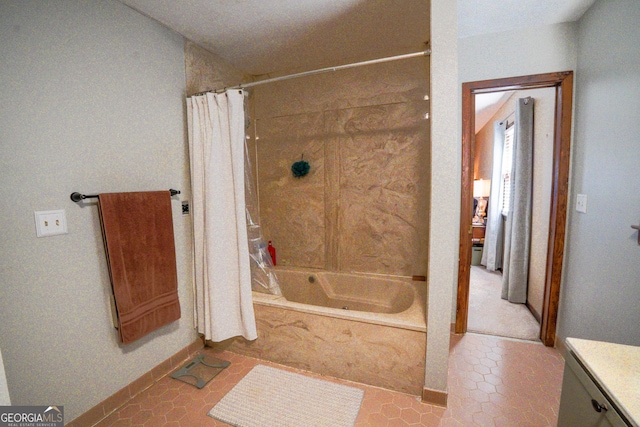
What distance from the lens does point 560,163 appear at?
188 cm

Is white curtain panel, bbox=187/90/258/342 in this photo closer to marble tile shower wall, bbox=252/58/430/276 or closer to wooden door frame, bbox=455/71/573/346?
marble tile shower wall, bbox=252/58/430/276

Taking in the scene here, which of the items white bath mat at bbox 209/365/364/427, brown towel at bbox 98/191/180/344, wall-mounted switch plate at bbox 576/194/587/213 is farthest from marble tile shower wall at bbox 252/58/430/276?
brown towel at bbox 98/191/180/344

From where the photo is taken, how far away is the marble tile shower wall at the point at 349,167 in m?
2.22

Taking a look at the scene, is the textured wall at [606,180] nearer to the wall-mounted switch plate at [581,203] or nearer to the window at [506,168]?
the wall-mounted switch plate at [581,203]

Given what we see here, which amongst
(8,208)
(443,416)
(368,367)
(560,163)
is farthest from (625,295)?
(8,208)

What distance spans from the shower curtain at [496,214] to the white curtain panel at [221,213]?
3.47m

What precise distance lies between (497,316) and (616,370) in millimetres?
2069

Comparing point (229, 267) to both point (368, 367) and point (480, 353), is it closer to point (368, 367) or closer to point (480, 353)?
point (368, 367)

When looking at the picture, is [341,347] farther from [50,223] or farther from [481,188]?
[481,188]

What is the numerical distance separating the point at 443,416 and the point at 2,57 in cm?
270

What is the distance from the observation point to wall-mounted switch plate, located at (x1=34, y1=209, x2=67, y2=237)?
122cm

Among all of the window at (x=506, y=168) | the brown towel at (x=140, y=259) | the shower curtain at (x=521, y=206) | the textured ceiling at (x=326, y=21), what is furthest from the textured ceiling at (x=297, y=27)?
the window at (x=506, y=168)

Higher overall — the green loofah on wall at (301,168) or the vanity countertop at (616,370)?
the green loofah on wall at (301,168)

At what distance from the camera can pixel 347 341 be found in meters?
1.66
